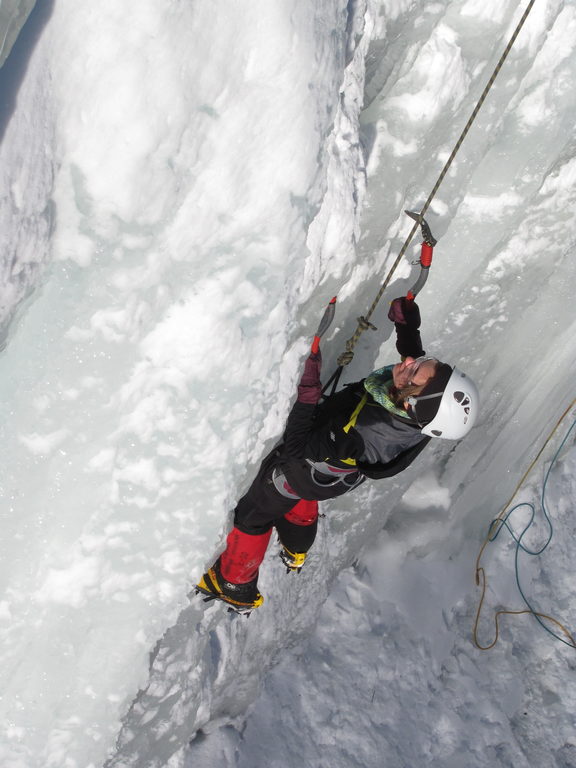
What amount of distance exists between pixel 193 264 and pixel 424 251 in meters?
1.09

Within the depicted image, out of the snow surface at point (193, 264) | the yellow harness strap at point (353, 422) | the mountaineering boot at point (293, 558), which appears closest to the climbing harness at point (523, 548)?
the snow surface at point (193, 264)

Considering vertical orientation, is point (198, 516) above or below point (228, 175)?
below

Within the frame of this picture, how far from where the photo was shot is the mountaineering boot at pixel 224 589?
2.77 metres

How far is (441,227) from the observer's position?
8.57ft

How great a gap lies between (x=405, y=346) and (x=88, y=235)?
1.49 meters

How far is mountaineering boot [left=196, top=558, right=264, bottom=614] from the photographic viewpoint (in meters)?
2.77

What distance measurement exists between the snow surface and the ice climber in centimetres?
16

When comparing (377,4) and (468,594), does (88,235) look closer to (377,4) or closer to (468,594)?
(377,4)

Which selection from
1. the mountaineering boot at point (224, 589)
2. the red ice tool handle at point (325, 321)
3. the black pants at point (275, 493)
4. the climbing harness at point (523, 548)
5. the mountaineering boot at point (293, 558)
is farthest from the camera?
the climbing harness at point (523, 548)

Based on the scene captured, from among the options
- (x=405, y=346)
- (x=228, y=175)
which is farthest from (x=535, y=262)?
(x=228, y=175)

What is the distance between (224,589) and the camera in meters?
2.80

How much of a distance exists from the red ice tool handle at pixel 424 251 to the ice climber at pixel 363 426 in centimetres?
7

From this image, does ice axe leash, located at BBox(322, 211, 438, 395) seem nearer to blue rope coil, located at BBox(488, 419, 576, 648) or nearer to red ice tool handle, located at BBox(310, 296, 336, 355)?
red ice tool handle, located at BBox(310, 296, 336, 355)

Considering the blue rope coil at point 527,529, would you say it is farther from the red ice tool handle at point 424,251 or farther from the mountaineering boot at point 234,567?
the red ice tool handle at point 424,251
